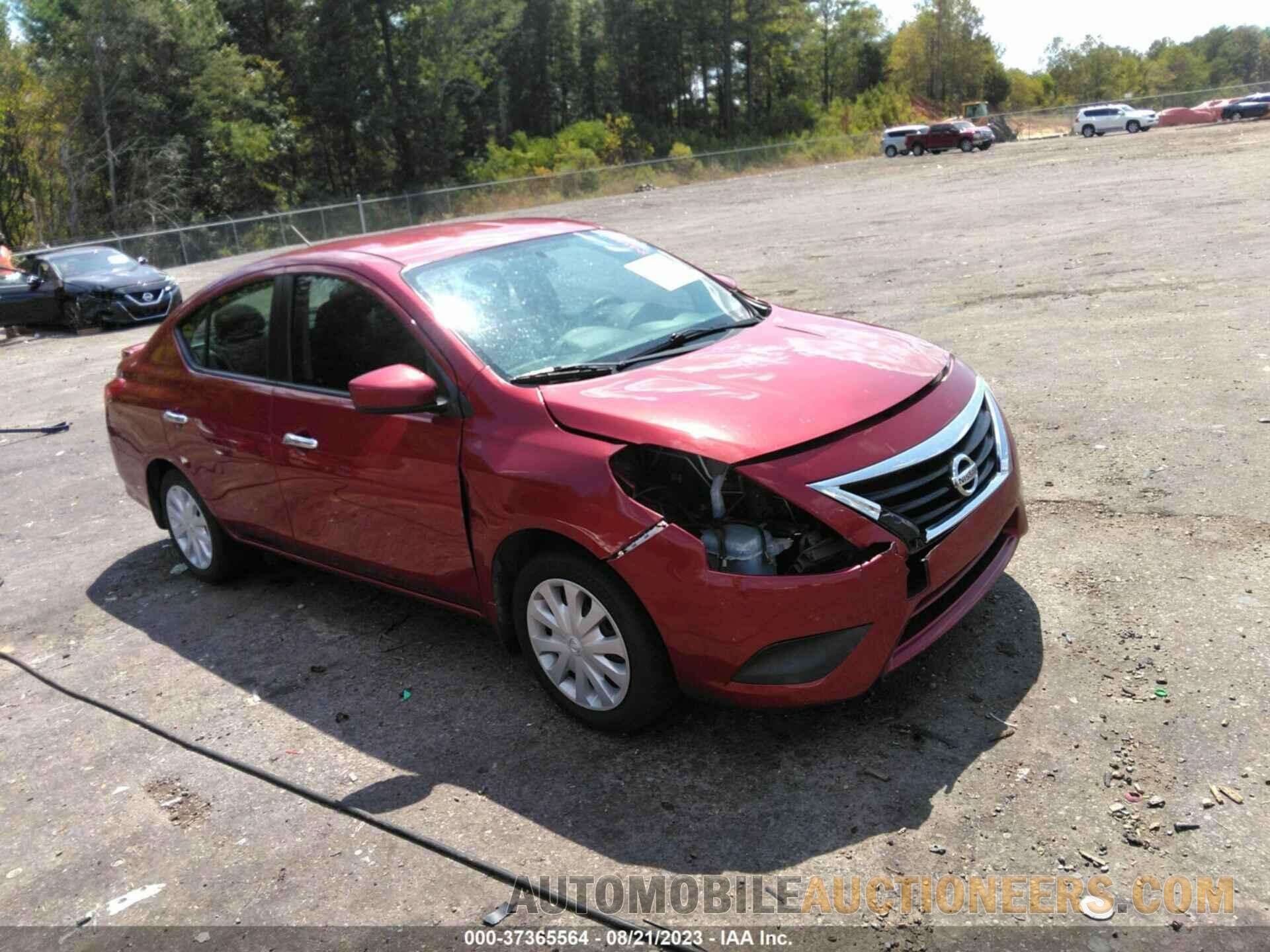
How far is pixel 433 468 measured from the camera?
4.29 metres

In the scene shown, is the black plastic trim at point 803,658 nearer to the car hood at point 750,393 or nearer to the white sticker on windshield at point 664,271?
the car hood at point 750,393

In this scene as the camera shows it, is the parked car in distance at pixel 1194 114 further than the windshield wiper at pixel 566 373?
Yes

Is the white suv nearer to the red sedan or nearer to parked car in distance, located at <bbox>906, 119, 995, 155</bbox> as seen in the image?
parked car in distance, located at <bbox>906, 119, 995, 155</bbox>

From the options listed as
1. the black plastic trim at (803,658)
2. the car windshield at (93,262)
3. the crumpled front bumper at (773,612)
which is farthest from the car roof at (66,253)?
the black plastic trim at (803,658)

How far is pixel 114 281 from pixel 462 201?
24.3m

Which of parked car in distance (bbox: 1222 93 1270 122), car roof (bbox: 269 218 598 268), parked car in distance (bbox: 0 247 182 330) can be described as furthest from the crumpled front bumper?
parked car in distance (bbox: 1222 93 1270 122)

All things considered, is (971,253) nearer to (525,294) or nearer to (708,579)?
(525,294)

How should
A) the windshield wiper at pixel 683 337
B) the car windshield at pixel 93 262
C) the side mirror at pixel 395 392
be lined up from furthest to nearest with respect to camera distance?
the car windshield at pixel 93 262 → the windshield wiper at pixel 683 337 → the side mirror at pixel 395 392

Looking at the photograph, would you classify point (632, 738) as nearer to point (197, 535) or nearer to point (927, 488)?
point (927, 488)

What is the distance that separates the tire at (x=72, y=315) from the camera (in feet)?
61.5

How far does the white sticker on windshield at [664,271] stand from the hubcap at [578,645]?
1.77 metres

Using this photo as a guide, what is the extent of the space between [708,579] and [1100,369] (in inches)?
214

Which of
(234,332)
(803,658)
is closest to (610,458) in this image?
(803,658)

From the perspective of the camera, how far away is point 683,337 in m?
4.56
